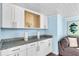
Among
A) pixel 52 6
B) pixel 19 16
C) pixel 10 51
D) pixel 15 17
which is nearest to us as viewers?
pixel 10 51

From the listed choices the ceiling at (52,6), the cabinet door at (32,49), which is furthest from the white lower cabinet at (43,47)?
the ceiling at (52,6)

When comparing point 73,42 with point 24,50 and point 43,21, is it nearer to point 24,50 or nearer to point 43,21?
point 43,21

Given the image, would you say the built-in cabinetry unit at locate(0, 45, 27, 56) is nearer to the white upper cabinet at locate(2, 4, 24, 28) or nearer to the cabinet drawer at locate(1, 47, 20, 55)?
the cabinet drawer at locate(1, 47, 20, 55)

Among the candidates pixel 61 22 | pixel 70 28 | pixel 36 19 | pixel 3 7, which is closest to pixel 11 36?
pixel 3 7

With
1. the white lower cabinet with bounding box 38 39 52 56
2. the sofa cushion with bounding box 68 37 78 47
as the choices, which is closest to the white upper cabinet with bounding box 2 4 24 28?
the white lower cabinet with bounding box 38 39 52 56

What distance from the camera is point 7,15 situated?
9.73 ft

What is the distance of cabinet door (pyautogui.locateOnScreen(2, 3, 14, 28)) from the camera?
284 cm

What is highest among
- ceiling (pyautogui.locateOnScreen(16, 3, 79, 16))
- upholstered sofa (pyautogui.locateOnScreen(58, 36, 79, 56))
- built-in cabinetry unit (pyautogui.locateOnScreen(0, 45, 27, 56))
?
ceiling (pyautogui.locateOnScreen(16, 3, 79, 16))

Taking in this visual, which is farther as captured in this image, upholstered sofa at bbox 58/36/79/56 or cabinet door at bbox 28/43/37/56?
upholstered sofa at bbox 58/36/79/56

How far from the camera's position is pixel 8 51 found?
233 cm

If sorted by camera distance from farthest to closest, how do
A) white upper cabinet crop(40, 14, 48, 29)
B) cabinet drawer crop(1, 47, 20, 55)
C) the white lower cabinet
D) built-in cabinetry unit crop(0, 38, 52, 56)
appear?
1. white upper cabinet crop(40, 14, 48, 29)
2. the white lower cabinet
3. built-in cabinetry unit crop(0, 38, 52, 56)
4. cabinet drawer crop(1, 47, 20, 55)

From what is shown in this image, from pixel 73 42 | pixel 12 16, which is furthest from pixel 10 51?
pixel 73 42

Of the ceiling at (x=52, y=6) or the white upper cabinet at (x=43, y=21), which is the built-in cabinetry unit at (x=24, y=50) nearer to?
the ceiling at (x=52, y=6)

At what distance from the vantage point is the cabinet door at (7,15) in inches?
112
